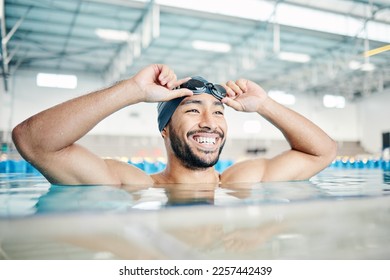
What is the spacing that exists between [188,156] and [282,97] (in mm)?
18566

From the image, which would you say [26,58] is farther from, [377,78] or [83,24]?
[377,78]

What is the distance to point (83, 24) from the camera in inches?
431

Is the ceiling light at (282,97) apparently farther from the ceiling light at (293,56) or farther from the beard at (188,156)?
the beard at (188,156)

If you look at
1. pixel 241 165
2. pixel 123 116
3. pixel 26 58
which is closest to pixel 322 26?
pixel 241 165

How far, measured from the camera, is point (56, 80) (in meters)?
16.1

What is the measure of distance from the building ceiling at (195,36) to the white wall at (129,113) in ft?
3.00

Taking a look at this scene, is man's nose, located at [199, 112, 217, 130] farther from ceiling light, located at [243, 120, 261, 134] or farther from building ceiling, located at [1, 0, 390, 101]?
ceiling light, located at [243, 120, 261, 134]

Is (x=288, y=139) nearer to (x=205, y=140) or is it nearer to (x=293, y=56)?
(x=205, y=140)

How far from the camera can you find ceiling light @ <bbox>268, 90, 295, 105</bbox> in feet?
63.9

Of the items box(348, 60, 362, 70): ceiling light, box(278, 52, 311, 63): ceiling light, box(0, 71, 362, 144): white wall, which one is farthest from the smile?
box(0, 71, 362, 144): white wall

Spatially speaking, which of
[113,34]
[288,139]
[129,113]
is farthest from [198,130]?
[129,113]

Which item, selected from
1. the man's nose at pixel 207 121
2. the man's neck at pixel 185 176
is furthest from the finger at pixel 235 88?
the man's neck at pixel 185 176

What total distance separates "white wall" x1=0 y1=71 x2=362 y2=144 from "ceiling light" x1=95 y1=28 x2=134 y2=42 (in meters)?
5.32
